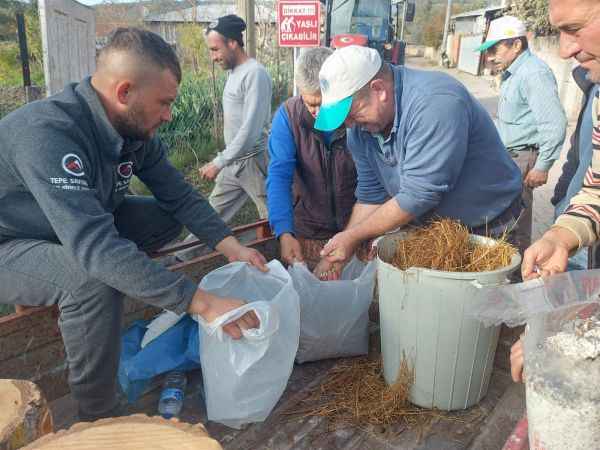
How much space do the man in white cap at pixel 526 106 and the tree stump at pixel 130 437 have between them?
2589 millimetres

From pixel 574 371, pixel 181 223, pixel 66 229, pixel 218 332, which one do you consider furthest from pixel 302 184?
pixel 574 371

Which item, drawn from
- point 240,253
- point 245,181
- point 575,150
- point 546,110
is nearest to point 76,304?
point 240,253

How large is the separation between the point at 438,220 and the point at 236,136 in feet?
6.31

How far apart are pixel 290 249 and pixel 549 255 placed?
1.40 m

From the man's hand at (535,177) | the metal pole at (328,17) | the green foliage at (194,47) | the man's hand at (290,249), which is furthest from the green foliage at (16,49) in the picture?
the man's hand at (535,177)

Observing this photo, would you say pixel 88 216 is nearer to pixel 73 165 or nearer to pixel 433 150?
pixel 73 165

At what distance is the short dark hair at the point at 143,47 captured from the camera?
1849mm

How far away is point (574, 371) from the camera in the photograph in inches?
42.7

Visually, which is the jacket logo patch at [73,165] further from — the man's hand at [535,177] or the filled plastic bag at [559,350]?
the man's hand at [535,177]

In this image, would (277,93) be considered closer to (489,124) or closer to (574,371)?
(489,124)

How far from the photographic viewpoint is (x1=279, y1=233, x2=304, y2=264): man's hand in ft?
8.56

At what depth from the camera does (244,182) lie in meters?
3.88

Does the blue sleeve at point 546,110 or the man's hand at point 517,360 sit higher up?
the blue sleeve at point 546,110

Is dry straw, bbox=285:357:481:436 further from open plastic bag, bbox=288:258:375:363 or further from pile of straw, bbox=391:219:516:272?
pile of straw, bbox=391:219:516:272
